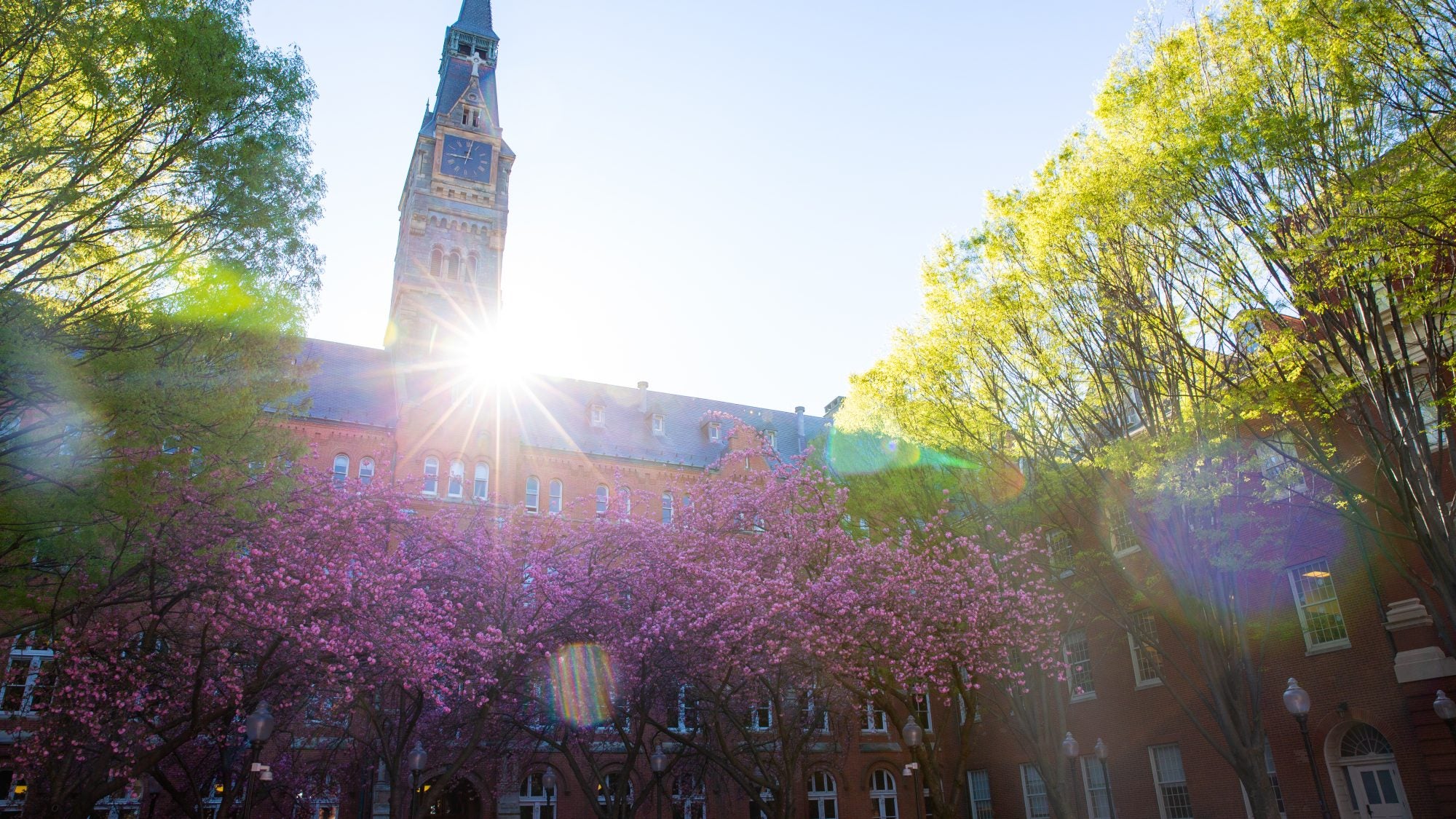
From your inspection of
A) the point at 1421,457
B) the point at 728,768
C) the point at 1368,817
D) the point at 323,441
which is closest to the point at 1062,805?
the point at 1368,817

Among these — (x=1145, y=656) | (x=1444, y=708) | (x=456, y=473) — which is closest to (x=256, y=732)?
(x=1444, y=708)

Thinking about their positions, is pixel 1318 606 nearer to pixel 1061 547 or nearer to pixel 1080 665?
pixel 1061 547

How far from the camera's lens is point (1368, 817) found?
18406 millimetres

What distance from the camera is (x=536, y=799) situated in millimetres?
31062

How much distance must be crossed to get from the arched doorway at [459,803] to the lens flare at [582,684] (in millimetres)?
10710

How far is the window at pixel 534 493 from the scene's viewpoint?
36.3 meters

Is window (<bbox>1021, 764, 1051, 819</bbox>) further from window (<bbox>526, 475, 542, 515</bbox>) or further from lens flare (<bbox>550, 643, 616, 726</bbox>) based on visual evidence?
window (<bbox>526, 475, 542, 515</bbox>)

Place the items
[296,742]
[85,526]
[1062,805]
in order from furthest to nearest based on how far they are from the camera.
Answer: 1. [296,742]
2. [1062,805]
3. [85,526]

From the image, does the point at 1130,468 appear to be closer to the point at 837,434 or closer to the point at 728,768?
the point at 728,768

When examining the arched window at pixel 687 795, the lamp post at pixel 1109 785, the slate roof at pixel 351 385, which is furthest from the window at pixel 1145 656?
the slate roof at pixel 351 385

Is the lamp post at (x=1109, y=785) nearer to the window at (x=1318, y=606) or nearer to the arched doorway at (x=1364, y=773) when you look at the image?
the arched doorway at (x=1364, y=773)

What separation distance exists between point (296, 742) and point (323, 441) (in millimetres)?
11294

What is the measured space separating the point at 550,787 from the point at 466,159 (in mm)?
29295

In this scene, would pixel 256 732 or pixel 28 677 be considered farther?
pixel 28 677
